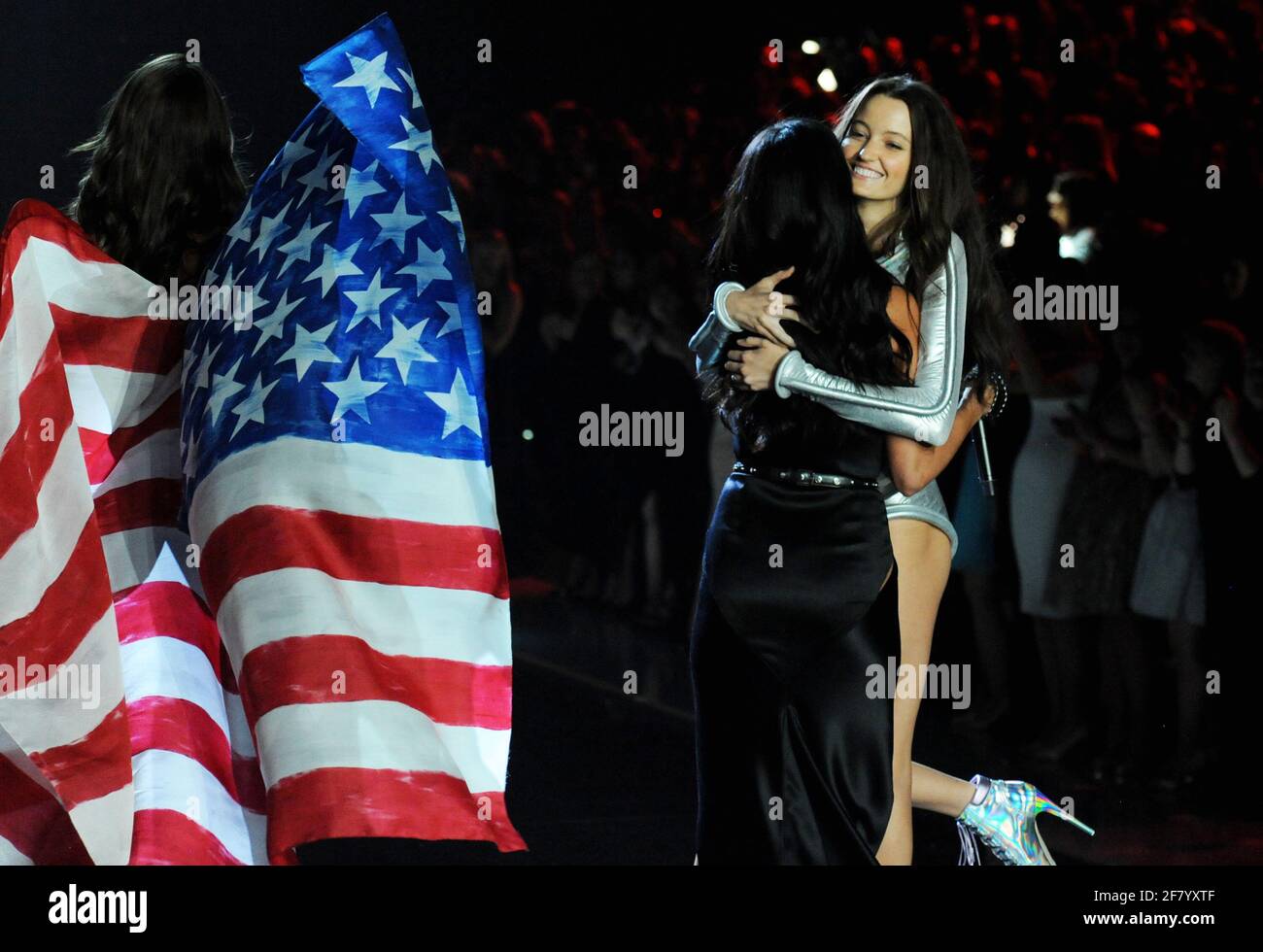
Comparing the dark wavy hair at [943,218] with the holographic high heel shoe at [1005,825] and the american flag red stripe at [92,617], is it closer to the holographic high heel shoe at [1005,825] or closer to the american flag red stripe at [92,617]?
the holographic high heel shoe at [1005,825]

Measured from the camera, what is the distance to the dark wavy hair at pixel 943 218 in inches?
135

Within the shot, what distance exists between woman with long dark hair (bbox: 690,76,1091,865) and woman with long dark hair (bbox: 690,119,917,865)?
0.05m

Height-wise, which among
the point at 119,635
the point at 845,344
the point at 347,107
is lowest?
the point at 119,635

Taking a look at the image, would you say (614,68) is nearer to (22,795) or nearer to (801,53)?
(801,53)

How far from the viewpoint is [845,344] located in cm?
327

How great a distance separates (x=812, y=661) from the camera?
130 inches

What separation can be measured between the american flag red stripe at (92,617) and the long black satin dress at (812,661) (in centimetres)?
109

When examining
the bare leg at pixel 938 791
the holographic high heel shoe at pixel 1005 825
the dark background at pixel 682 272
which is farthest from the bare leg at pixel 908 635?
the dark background at pixel 682 272

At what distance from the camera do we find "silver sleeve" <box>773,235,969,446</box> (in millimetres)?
3211

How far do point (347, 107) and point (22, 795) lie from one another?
1639 millimetres
